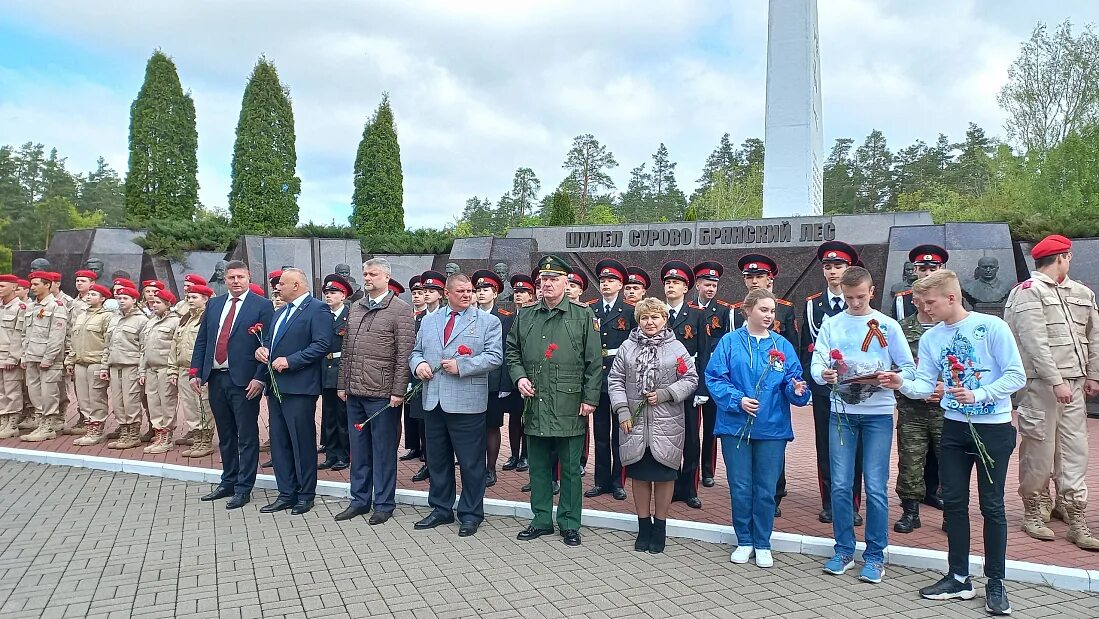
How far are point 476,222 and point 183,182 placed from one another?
162 feet

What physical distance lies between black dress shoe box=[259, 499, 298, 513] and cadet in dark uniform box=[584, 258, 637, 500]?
7.81ft

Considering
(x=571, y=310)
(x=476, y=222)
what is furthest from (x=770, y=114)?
(x=476, y=222)

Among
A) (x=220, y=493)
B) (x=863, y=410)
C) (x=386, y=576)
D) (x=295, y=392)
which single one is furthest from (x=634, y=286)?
(x=220, y=493)

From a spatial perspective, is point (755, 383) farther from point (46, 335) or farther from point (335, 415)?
point (46, 335)

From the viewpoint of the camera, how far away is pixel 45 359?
27.0 feet

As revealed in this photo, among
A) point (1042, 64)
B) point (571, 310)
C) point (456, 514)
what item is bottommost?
point (456, 514)

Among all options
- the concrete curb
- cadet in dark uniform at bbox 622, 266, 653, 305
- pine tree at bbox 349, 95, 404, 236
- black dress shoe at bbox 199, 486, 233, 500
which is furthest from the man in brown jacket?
pine tree at bbox 349, 95, 404, 236

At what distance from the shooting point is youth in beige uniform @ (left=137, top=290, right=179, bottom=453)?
7.72 m

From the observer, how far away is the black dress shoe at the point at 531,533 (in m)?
4.80

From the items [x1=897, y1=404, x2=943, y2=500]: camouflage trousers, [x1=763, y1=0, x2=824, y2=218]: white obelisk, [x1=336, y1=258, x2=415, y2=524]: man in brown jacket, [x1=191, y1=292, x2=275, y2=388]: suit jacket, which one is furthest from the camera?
[x1=763, y1=0, x2=824, y2=218]: white obelisk

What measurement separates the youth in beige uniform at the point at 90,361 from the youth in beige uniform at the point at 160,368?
2.62 feet

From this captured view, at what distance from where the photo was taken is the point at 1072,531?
4531mm

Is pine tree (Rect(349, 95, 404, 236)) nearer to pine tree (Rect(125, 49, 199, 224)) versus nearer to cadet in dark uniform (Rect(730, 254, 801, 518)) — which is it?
pine tree (Rect(125, 49, 199, 224))

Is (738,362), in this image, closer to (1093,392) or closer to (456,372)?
(456,372)
